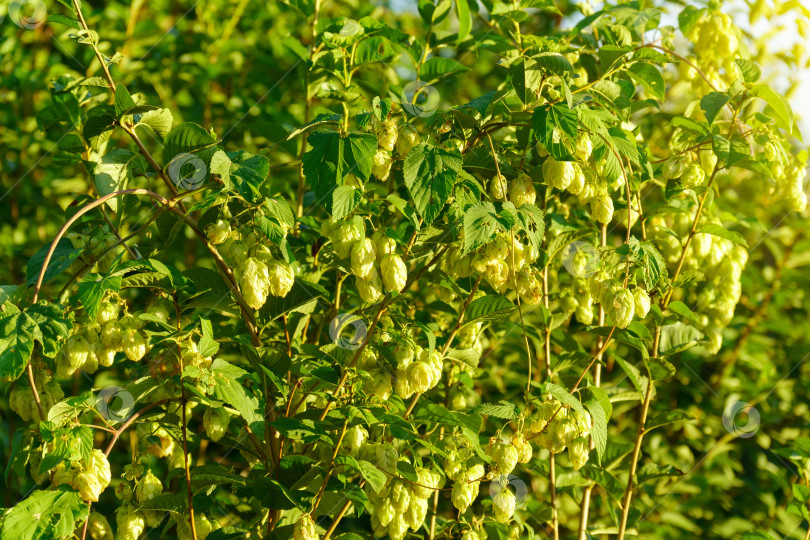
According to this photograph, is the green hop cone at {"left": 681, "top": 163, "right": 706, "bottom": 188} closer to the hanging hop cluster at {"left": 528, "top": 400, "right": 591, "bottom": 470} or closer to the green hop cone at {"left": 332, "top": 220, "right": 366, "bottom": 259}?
the hanging hop cluster at {"left": 528, "top": 400, "right": 591, "bottom": 470}

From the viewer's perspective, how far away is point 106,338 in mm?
1467

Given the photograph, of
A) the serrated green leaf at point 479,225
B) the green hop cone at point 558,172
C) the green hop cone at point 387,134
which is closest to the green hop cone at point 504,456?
the serrated green leaf at point 479,225

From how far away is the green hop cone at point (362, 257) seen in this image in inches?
55.8

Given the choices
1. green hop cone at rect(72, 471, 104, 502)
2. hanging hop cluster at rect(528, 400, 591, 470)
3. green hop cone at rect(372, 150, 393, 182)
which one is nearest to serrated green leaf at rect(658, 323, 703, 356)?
hanging hop cluster at rect(528, 400, 591, 470)

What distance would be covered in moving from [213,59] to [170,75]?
0.76 feet

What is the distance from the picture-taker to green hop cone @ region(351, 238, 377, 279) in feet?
4.65

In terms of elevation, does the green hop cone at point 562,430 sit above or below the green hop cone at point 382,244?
below

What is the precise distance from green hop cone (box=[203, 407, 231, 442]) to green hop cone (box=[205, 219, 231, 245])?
15.0 inches

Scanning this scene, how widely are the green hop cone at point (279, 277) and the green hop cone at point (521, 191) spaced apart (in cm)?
53

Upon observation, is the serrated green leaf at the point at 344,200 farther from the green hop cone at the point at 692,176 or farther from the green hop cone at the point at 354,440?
the green hop cone at the point at 692,176

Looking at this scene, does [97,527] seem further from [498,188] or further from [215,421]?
[498,188]

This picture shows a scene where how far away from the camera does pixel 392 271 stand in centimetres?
147

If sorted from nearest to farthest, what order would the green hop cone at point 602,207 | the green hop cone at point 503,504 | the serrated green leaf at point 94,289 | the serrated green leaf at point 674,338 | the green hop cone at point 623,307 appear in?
the serrated green leaf at point 94,289
the green hop cone at point 623,307
the green hop cone at point 503,504
the green hop cone at point 602,207
the serrated green leaf at point 674,338

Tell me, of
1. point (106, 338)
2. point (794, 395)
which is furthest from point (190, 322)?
point (794, 395)
